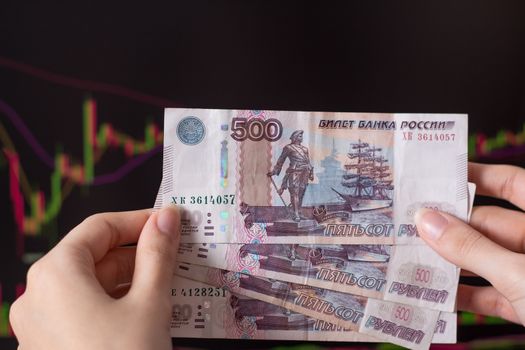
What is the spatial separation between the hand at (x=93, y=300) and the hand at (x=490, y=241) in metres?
0.43

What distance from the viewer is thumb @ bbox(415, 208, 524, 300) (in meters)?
0.56

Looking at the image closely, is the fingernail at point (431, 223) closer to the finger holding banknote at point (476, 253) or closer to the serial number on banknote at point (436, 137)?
the finger holding banknote at point (476, 253)

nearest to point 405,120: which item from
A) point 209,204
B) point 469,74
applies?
point 469,74

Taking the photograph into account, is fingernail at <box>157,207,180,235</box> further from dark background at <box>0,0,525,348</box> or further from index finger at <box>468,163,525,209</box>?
index finger at <box>468,163,525,209</box>

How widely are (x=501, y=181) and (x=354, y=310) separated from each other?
14.2 inches

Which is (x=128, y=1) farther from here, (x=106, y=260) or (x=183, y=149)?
(x=106, y=260)

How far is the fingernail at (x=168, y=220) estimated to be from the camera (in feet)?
1.97

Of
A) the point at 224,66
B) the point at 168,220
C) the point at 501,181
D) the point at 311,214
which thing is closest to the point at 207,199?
the point at 168,220

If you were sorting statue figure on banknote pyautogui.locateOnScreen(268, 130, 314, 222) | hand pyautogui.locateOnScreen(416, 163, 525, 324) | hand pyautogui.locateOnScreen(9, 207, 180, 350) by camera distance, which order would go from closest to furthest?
hand pyautogui.locateOnScreen(9, 207, 180, 350)
hand pyautogui.locateOnScreen(416, 163, 525, 324)
statue figure on banknote pyautogui.locateOnScreen(268, 130, 314, 222)

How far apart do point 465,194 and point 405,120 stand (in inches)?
6.3

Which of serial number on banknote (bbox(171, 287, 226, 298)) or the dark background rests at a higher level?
the dark background

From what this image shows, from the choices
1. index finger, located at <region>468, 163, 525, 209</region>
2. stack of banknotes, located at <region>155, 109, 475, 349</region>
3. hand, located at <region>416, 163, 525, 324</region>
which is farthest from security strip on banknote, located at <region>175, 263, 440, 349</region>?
index finger, located at <region>468, 163, 525, 209</region>

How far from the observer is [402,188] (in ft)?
2.19

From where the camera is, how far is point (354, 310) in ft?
2.27
